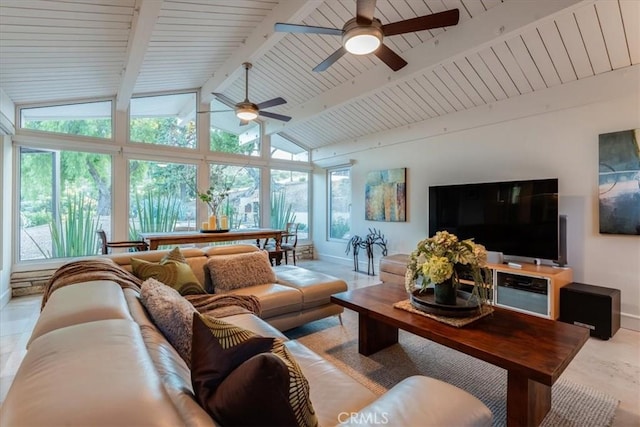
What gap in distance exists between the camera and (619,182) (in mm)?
3191

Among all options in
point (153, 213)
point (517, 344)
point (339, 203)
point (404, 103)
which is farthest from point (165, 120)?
point (517, 344)

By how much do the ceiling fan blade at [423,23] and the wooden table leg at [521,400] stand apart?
2.50 meters

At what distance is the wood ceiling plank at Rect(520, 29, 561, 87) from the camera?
312cm

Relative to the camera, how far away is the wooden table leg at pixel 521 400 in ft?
5.30

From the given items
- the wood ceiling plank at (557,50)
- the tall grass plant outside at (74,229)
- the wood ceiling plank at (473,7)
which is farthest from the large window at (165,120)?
the wood ceiling plank at (557,50)

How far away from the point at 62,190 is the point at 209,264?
134 inches

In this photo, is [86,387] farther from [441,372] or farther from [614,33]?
[614,33]

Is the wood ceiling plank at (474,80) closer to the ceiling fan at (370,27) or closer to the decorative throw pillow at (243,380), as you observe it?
the ceiling fan at (370,27)

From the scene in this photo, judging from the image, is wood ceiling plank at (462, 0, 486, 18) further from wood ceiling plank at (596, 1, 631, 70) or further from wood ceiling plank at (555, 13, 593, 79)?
wood ceiling plank at (596, 1, 631, 70)

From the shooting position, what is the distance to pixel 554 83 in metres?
3.60

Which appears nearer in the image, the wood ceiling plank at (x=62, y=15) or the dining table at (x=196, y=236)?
the wood ceiling plank at (x=62, y=15)

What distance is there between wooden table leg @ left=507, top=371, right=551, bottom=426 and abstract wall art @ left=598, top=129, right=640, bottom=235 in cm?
254

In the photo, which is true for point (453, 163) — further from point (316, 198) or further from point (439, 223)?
point (316, 198)

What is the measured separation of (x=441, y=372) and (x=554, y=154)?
304cm
